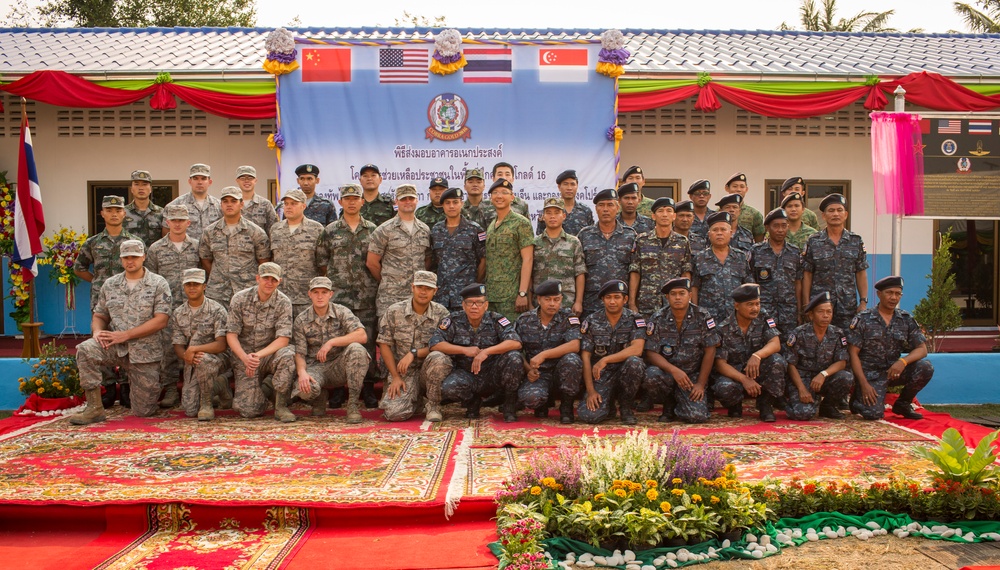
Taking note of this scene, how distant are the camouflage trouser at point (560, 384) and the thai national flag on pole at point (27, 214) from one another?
5042mm

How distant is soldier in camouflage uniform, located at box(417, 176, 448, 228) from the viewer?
26.2 feet

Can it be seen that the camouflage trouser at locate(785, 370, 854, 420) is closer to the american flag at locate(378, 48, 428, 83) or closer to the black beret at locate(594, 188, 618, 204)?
the black beret at locate(594, 188, 618, 204)

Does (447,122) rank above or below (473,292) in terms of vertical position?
above

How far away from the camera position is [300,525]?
14.7ft

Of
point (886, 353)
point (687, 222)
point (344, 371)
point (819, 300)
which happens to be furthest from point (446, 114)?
point (886, 353)

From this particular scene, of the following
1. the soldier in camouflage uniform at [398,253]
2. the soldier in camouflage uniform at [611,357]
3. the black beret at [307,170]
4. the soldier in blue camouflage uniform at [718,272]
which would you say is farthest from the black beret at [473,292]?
the black beret at [307,170]

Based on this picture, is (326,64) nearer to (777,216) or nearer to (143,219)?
(143,219)

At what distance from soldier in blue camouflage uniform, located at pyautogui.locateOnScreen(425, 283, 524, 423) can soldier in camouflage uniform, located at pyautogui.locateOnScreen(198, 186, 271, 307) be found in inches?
75.9

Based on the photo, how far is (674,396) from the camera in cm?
695

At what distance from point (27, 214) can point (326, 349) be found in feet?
12.0

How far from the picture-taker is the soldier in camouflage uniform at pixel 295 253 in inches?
298

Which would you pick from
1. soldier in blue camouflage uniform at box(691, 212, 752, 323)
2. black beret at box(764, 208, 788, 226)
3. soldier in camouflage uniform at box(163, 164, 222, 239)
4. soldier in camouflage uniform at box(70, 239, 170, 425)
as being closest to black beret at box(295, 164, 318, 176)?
soldier in camouflage uniform at box(163, 164, 222, 239)

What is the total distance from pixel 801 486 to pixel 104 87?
8.56 meters

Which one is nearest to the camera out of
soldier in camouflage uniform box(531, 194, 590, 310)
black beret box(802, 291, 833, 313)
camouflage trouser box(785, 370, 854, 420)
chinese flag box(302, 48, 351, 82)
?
camouflage trouser box(785, 370, 854, 420)
